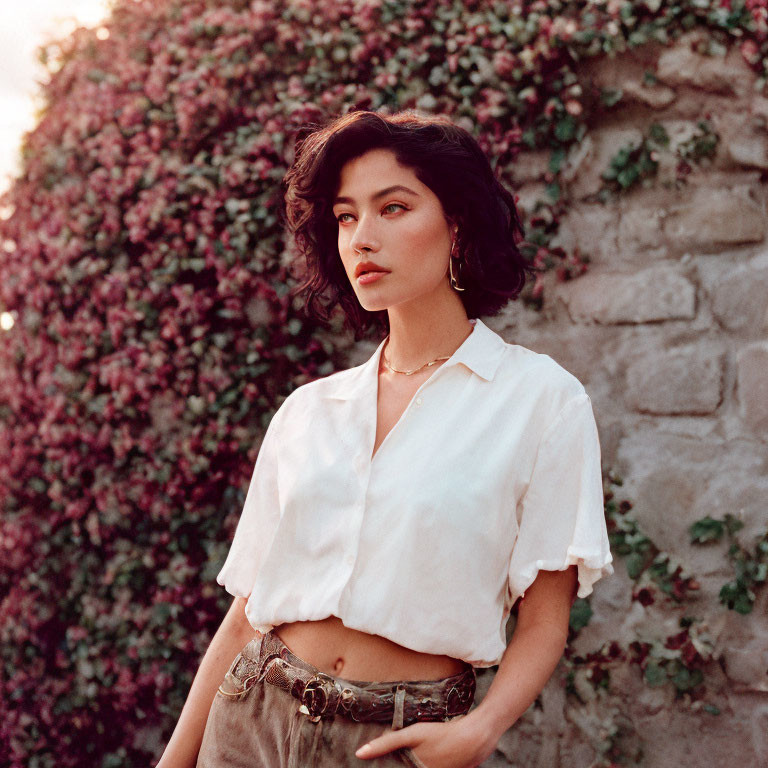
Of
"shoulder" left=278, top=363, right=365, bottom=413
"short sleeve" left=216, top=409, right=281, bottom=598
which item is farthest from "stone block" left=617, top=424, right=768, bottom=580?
"short sleeve" left=216, top=409, right=281, bottom=598

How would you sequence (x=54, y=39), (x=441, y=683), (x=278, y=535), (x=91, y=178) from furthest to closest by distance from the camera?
(x=54, y=39) < (x=91, y=178) < (x=278, y=535) < (x=441, y=683)

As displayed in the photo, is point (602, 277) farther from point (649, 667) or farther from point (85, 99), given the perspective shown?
point (85, 99)

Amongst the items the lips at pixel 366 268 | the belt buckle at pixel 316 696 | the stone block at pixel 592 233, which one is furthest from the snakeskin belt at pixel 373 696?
the stone block at pixel 592 233

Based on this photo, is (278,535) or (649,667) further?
(649,667)

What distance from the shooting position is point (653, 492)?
2648mm

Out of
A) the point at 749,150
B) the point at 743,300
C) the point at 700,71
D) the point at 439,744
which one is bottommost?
the point at 439,744

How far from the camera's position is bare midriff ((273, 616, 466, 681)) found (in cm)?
164

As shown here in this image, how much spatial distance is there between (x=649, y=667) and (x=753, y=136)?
1.64 m

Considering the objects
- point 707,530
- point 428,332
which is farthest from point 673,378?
point 428,332

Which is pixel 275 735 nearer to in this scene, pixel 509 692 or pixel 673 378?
pixel 509 692

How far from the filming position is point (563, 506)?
164 centimetres

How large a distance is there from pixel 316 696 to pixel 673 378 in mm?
1575

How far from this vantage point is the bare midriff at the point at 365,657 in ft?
5.38

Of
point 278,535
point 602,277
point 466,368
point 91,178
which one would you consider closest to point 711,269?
point 602,277
